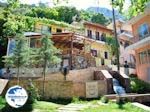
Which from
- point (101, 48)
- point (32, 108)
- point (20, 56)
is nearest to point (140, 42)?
point (20, 56)

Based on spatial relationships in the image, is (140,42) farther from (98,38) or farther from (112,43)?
(98,38)

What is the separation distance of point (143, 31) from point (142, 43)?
5.11 ft

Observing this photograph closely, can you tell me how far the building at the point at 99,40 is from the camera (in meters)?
51.2

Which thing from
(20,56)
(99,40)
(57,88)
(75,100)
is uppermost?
(99,40)

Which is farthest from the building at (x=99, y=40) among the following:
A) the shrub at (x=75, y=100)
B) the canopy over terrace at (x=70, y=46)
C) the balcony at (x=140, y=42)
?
the shrub at (x=75, y=100)

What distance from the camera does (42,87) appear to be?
24.5 metres

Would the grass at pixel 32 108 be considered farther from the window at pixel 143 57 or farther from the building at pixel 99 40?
the building at pixel 99 40

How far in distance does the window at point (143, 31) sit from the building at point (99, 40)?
12.8m

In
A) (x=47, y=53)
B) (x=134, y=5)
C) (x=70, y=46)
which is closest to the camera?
(x=134, y=5)

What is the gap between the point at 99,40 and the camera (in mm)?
54531

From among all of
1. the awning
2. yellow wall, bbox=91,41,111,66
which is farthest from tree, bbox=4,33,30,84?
yellow wall, bbox=91,41,111,66

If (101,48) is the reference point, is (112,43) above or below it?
above

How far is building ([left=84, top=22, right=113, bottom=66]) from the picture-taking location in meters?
51.2

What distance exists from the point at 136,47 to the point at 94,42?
14915 millimetres
